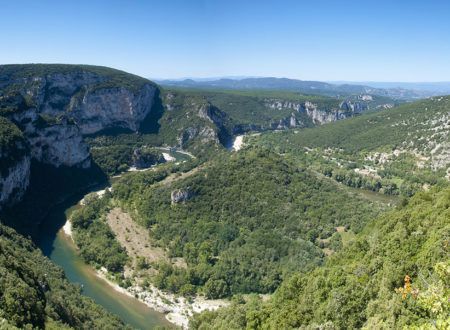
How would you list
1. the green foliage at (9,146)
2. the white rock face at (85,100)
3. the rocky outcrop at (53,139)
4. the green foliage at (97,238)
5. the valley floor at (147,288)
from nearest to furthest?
the valley floor at (147,288), the green foliage at (97,238), the green foliage at (9,146), the rocky outcrop at (53,139), the white rock face at (85,100)

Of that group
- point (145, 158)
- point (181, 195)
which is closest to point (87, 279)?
point (181, 195)

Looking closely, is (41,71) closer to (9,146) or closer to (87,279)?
(9,146)

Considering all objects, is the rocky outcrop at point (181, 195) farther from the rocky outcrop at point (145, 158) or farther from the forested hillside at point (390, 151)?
the rocky outcrop at point (145, 158)

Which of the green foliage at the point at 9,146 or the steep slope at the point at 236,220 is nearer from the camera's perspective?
the steep slope at the point at 236,220

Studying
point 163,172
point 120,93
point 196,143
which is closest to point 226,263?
point 163,172

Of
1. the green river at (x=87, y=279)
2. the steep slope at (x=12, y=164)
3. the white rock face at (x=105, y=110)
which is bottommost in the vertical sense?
the green river at (x=87, y=279)

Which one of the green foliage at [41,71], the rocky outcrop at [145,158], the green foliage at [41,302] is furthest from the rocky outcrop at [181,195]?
the green foliage at [41,71]

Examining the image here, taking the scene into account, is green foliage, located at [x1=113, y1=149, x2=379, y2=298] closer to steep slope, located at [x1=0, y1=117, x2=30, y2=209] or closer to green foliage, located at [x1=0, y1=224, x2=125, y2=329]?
green foliage, located at [x1=0, y1=224, x2=125, y2=329]
